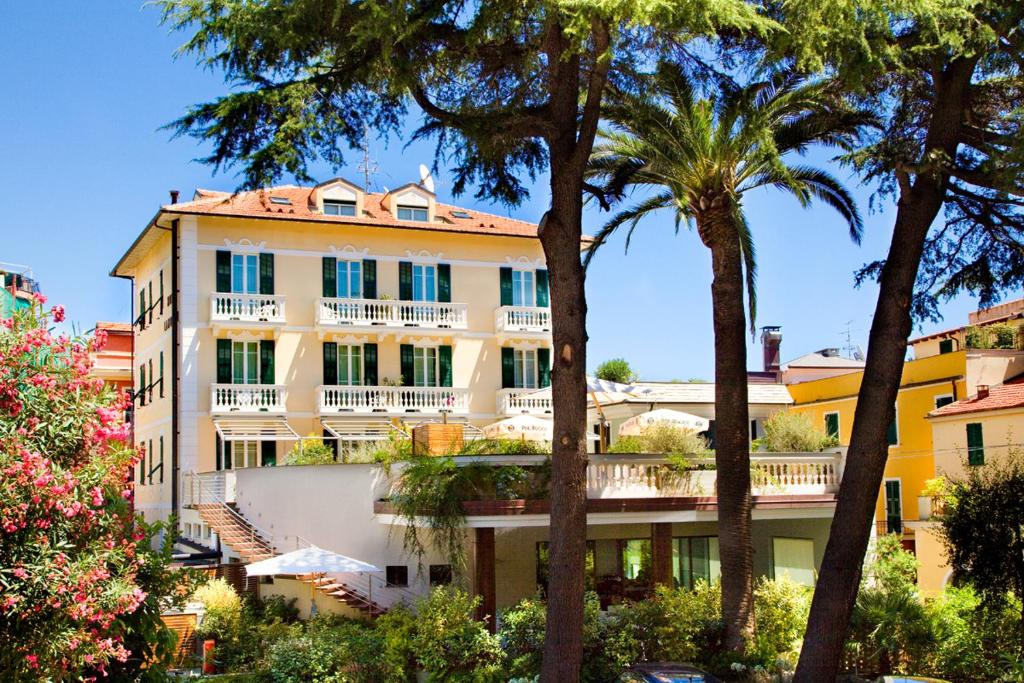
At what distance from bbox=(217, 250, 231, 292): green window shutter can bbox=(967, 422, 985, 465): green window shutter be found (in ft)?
85.8

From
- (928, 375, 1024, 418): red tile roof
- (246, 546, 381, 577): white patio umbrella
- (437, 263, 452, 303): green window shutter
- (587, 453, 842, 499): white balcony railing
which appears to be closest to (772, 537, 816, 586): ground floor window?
(587, 453, 842, 499): white balcony railing

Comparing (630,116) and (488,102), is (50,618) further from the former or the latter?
(630,116)

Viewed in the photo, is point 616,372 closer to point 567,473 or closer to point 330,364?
point 330,364

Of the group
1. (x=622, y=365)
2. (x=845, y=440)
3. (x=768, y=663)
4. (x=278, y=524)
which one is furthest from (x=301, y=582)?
(x=845, y=440)

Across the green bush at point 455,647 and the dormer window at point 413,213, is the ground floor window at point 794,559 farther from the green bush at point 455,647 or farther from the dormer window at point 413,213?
the dormer window at point 413,213

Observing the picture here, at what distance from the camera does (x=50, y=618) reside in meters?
9.94

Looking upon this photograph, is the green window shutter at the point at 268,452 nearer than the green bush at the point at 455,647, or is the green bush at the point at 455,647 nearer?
the green bush at the point at 455,647

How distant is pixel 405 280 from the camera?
40344 mm

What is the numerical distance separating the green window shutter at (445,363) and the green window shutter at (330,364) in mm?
3925

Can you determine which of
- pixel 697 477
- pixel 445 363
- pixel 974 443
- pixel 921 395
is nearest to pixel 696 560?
pixel 697 477

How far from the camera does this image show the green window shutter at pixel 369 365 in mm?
39594

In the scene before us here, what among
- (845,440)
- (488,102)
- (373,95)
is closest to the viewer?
(373,95)

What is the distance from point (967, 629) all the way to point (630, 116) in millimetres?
11471

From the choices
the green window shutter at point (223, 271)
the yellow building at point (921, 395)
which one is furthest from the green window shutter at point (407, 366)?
the yellow building at point (921, 395)
